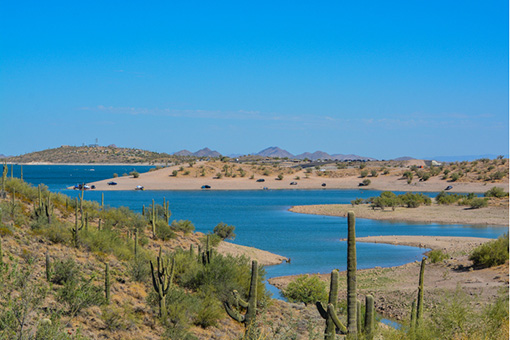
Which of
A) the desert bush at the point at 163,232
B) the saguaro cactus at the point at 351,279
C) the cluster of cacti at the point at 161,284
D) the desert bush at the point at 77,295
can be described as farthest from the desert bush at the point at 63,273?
the desert bush at the point at 163,232

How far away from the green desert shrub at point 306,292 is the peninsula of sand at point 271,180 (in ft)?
275

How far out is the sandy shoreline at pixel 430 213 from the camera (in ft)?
206

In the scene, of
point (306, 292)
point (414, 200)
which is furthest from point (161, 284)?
point (414, 200)

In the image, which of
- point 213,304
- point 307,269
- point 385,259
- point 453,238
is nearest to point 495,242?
point 385,259

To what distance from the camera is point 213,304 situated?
18.6m

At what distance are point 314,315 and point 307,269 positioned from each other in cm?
1377

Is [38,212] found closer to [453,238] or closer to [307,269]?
[307,269]

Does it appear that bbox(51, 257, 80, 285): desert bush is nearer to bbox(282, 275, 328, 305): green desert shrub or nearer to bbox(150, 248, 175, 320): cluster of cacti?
bbox(150, 248, 175, 320): cluster of cacti

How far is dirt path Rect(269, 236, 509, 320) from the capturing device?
80.4 feet

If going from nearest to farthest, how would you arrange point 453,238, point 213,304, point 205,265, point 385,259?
1. point 213,304
2. point 205,265
3. point 385,259
4. point 453,238

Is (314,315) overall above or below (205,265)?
below

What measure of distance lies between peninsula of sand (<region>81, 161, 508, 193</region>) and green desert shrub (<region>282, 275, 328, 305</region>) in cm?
8393

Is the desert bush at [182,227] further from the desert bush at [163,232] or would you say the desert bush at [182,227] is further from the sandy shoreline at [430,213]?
the sandy shoreline at [430,213]

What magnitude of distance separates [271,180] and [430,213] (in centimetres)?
6313
